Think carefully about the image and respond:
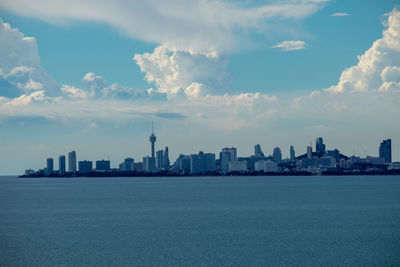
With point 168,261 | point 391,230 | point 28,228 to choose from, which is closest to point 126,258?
point 168,261

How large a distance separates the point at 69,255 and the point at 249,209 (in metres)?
54.0

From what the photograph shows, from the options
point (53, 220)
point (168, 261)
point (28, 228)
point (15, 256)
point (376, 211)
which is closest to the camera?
point (168, 261)

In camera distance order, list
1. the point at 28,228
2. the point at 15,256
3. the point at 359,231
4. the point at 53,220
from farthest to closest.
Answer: the point at 53,220 → the point at 28,228 → the point at 359,231 → the point at 15,256

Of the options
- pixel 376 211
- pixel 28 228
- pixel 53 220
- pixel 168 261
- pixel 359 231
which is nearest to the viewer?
pixel 168 261

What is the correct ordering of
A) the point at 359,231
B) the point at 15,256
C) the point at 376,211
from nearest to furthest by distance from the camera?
1. the point at 15,256
2. the point at 359,231
3. the point at 376,211

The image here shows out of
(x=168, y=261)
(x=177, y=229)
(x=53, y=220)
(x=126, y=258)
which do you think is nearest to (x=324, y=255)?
(x=168, y=261)

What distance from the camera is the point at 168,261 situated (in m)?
51.4

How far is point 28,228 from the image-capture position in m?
77.6

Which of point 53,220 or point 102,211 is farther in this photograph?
point 102,211

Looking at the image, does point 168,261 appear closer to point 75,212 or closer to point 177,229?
point 177,229

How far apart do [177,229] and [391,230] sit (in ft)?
97.7

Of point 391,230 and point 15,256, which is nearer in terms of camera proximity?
point 15,256

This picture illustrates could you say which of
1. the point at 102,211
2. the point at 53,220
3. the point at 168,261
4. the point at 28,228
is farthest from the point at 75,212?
the point at 168,261

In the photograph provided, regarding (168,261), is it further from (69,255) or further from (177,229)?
(177,229)
